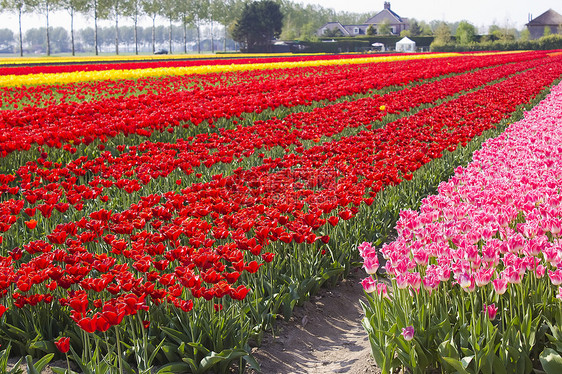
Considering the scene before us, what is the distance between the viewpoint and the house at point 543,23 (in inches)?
4149

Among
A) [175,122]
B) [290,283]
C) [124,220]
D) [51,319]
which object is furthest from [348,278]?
[175,122]

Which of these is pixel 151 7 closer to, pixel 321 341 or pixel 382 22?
pixel 382 22

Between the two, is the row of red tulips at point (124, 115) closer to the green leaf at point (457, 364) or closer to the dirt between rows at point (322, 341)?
the dirt between rows at point (322, 341)

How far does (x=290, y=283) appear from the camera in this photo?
4238 mm

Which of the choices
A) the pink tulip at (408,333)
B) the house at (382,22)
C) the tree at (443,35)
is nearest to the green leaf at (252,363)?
the pink tulip at (408,333)

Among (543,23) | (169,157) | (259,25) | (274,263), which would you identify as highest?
(543,23)

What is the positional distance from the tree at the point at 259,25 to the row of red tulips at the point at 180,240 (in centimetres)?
6842

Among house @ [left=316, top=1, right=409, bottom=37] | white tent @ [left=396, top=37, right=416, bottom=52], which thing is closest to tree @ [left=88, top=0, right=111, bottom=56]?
white tent @ [left=396, top=37, right=416, bottom=52]

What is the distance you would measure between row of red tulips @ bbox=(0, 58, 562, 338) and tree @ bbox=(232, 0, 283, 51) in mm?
68421

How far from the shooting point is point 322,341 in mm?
4043

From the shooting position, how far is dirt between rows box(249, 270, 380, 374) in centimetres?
360

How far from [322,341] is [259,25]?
72367mm

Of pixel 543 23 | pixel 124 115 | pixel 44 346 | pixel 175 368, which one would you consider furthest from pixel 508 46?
pixel 44 346

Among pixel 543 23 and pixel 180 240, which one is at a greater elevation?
pixel 543 23
